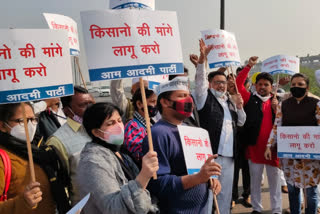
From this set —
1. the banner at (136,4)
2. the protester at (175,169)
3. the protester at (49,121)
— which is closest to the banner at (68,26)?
the protester at (49,121)

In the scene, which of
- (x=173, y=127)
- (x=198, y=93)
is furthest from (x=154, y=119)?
(x=173, y=127)

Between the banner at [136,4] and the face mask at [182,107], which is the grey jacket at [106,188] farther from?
the banner at [136,4]

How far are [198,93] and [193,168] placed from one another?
62.6 inches

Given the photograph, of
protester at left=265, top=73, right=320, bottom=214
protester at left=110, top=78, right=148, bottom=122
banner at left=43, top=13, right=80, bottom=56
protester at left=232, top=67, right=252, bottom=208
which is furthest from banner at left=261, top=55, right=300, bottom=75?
banner at left=43, top=13, right=80, bottom=56

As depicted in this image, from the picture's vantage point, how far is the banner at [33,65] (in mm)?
1916

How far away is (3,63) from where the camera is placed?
6.28 feet

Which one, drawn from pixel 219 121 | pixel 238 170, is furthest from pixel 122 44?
pixel 238 170

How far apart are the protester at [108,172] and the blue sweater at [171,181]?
186mm

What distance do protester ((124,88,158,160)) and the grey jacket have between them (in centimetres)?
74

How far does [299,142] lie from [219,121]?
3.26 feet

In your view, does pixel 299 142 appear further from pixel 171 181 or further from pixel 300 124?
pixel 171 181

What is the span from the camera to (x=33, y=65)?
197 centimetres

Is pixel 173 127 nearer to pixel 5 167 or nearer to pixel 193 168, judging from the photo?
pixel 193 168

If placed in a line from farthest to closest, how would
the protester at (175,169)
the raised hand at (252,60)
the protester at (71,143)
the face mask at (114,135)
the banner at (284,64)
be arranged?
the banner at (284,64) → the raised hand at (252,60) → the protester at (71,143) → the protester at (175,169) → the face mask at (114,135)
